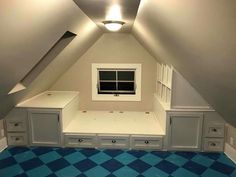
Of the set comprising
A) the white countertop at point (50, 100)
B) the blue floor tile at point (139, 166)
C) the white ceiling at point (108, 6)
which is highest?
the white ceiling at point (108, 6)

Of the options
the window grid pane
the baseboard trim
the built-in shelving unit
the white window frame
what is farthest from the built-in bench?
the baseboard trim

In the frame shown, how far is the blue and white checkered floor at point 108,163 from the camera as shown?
2.88 metres

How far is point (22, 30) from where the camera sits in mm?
1462

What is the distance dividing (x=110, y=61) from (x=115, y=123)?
1.36 meters

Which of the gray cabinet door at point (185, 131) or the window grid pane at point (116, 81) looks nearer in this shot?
the gray cabinet door at point (185, 131)

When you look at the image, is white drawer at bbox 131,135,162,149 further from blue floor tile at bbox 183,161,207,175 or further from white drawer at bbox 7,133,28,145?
white drawer at bbox 7,133,28,145

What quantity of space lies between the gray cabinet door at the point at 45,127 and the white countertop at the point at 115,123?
20 centimetres

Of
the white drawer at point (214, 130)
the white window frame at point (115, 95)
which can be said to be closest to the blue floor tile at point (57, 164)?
the white window frame at point (115, 95)

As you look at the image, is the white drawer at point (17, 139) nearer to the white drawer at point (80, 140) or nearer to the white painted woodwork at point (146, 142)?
the white drawer at point (80, 140)

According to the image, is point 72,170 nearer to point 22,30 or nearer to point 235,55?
point 22,30

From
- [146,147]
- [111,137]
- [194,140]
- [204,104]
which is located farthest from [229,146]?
[111,137]

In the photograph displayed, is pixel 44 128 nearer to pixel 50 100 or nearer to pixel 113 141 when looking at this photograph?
pixel 50 100

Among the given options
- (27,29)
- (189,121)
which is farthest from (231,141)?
(27,29)

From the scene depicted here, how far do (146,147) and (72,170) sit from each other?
1.28 meters
